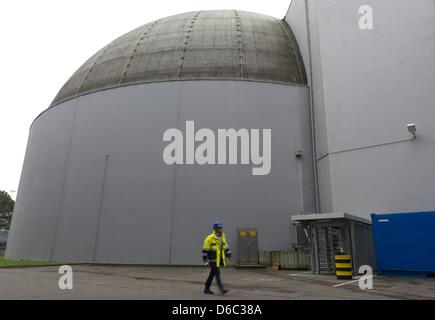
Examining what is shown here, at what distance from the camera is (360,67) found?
59.0ft

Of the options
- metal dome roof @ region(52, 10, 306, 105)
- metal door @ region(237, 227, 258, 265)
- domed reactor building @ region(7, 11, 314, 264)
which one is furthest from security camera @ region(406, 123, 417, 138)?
metal door @ region(237, 227, 258, 265)

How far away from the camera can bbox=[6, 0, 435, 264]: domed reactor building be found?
54.3 ft

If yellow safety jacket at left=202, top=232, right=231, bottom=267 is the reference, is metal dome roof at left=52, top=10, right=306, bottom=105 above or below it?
above

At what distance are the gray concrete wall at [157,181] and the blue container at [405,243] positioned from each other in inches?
227

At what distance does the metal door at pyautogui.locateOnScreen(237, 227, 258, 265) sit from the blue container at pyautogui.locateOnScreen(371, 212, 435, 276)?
6130 mm

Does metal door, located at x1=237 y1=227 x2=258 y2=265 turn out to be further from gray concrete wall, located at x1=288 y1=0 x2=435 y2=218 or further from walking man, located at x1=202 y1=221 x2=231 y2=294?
walking man, located at x1=202 y1=221 x2=231 y2=294

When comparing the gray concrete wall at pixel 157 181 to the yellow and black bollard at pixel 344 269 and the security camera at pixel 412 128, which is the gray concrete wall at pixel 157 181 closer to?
the security camera at pixel 412 128

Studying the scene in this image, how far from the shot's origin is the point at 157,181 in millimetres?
19109

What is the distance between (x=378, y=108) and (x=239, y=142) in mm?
7365

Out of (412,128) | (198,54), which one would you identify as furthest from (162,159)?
(412,128)

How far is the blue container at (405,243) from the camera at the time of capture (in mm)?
12383

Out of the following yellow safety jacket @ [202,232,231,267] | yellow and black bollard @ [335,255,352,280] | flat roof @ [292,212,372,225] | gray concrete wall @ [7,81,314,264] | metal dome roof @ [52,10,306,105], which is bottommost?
yellow and black bollard @ [335,255,352,280]

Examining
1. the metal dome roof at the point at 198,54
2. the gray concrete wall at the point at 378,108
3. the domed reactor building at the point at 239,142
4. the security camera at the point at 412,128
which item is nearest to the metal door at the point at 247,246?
the domed reactor building at the point at 239,142
